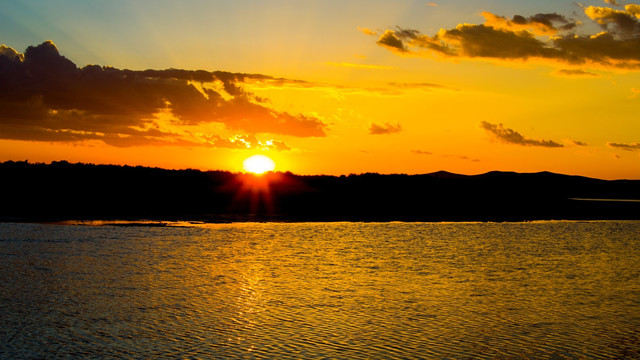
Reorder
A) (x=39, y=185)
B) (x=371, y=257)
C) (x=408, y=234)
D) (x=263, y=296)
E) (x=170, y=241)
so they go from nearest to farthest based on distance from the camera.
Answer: (x=263, y=296)
(x=371, y=257)
(x=170, y=241)
(x=408, y=234)
(x=39, y=185)

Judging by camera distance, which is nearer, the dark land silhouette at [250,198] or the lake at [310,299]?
the lake at [310,299]

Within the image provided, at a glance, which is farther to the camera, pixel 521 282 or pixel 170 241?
pixel 170 241

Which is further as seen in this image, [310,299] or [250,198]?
[250,198]

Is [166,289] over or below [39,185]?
below

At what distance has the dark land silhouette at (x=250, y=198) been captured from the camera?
229ft

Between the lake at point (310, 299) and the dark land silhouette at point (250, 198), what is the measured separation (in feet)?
82.8

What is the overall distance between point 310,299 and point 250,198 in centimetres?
6582

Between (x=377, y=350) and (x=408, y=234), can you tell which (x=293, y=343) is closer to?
(x=377, y=350)

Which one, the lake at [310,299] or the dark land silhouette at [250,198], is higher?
the dark land silhouette at [250,198]

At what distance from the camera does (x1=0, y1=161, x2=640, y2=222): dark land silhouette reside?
229ft

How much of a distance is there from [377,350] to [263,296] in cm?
800

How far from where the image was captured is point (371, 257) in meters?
35.5

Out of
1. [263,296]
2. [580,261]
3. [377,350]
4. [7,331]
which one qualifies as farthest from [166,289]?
[580,261]

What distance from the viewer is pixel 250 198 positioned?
8781 cm
